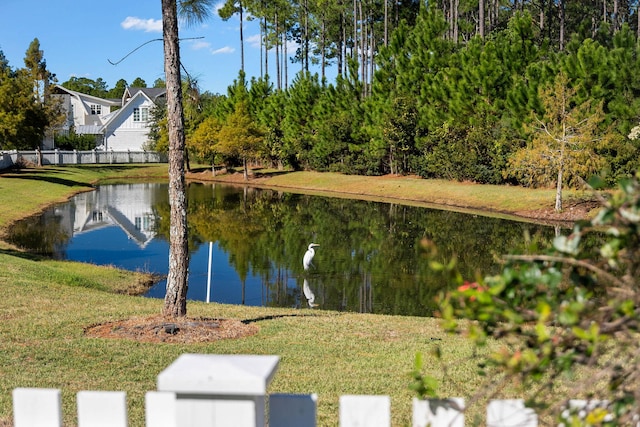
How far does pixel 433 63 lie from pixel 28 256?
33.8 meters

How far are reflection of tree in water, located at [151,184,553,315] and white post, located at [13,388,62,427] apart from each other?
6.71 metres

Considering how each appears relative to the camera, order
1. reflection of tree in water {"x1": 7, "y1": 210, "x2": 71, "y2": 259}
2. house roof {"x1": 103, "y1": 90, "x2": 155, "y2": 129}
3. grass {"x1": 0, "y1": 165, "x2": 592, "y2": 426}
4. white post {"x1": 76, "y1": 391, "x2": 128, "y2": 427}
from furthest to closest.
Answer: house roof {"x1": 103, "y1": 90, "x2": 155, "y2": 129} < reflection of tree in water {"x1": 7, "y1": 210, "x2": 71, "y2": 259} < grass {"x1": 0, "y1": 165, "x2": 592, "y2": 426} < white post {"x1": 76, "y1": 391, "x2": 128, "y2": 427}

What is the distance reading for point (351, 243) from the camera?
2486 cm

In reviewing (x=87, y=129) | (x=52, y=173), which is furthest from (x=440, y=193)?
(x=87, y=129)

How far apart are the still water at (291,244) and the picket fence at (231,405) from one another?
5.90 m

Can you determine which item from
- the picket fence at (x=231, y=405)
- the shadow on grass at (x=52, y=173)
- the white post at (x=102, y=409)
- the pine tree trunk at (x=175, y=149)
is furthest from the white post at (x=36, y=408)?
the shadow on grass at (x=52, y=173)

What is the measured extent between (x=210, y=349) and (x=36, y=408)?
20.4 feet

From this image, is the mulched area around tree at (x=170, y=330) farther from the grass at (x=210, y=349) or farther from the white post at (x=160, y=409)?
the white post at (x=160, y=409)

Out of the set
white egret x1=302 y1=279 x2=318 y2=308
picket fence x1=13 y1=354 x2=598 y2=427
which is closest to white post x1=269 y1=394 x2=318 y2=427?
picket fence x1=13 y1=354 x2=598 y2=427

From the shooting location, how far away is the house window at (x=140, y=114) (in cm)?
7894

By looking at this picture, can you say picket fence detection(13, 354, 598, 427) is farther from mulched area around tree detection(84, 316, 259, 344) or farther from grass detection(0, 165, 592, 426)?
mulched area around tree detection(84, 316, 259, 344)

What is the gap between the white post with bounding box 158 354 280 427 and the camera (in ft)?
8.27

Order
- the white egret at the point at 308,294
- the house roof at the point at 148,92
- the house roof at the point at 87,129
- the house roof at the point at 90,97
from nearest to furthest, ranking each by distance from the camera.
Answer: the white egret at the point at 308,294 < the house roof at the point at 148,92 < the house roof at the point at 87,129 < the house roof at the point at 90,97

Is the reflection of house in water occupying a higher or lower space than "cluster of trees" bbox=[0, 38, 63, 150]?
lower
